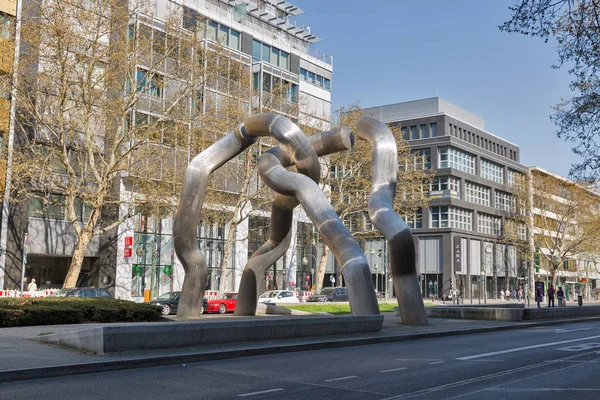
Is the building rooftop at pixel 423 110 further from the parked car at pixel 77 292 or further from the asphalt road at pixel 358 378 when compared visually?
the asphalt road at pixel 358 378

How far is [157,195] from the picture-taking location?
3500cm

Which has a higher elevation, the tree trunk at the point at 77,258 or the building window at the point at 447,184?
the building window at the point at 447,184

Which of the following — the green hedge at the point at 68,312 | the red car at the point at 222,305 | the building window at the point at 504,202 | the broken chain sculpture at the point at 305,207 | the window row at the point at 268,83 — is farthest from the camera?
the building window at the point at 504,202

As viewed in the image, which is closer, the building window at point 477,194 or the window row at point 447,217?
the window row at point 447,217

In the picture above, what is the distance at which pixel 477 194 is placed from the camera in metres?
84.6

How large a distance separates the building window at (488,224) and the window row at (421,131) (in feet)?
41.3

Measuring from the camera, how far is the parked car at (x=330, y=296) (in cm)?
5166

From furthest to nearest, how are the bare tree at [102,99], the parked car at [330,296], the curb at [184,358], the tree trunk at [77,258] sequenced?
the parked car at [330,296] → the tree trunk at [77,258] → the bare tree at [102,99] → the curb at [184,358]

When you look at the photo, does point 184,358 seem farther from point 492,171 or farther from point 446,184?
point 492,171

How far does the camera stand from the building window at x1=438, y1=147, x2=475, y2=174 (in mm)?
79562

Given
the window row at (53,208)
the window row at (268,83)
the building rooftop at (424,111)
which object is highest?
the building rooftop at (424,111)

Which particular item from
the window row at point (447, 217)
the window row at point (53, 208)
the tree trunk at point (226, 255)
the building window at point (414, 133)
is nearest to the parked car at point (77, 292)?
the tree trunk at point (226, 255)

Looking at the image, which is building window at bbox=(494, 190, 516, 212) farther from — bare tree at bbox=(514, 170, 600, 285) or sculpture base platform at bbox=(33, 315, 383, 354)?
sculpture base platform at bbox=(33, 315, 383, 354)

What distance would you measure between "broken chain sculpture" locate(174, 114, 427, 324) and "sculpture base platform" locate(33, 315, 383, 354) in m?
3.13
